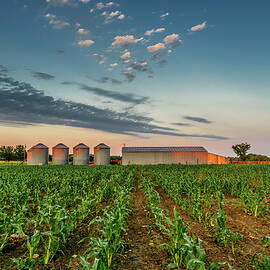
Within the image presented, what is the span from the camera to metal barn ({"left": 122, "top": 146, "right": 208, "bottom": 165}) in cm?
5856

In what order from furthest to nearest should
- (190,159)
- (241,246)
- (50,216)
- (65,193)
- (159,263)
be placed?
(190,159) < (65,193) < (241,246) < (50,216) < (159,263)

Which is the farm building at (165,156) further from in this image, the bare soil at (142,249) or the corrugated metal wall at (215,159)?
the bare soil at (142,249)

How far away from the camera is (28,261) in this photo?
4.20 metres

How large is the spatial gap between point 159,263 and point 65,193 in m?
8.49

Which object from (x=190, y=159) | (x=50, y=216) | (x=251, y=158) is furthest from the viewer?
(x=251, y=158)

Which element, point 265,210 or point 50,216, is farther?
point 265,210

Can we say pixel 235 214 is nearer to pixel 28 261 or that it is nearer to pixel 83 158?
pixel 28 261

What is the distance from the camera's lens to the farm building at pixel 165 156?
5856cm

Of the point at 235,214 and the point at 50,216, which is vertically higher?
the point at 50,216

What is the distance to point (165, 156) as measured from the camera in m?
58.9

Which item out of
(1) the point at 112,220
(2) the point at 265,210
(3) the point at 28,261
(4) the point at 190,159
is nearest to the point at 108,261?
(1) the point at 112,220

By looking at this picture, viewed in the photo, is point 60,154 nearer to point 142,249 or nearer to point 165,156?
point 165,156

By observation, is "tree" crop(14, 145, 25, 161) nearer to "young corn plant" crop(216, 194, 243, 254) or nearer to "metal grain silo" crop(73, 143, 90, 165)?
"metal grain silo" crop(73, 143, 90, 165)

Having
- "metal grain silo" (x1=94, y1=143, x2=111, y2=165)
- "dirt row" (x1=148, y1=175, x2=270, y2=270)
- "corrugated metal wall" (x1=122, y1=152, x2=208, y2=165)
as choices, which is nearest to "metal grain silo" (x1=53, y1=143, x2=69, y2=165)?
"metal grain silo" (x1=94, y1=143, x2=111, y2=165)
